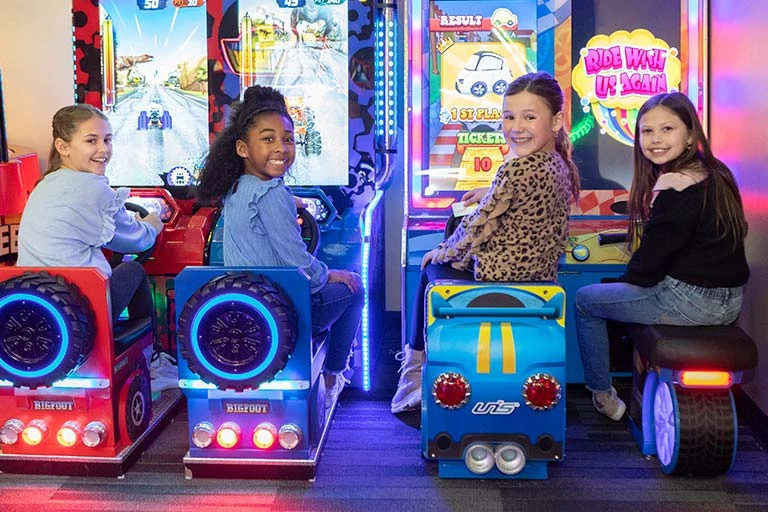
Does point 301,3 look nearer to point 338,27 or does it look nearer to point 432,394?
point 338,27

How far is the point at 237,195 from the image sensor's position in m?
2.85

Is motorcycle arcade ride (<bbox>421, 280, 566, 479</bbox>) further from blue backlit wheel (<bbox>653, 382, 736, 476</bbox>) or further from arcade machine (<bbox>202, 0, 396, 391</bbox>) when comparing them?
arcade machine (<bbox>202, 0, 396, 391</bbox>)

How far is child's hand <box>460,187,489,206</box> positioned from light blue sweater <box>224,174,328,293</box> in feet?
2.52

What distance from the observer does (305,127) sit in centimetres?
372

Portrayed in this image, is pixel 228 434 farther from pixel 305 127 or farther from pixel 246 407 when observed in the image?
pixel 305 127

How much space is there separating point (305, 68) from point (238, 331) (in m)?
1.60

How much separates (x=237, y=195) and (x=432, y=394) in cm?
100

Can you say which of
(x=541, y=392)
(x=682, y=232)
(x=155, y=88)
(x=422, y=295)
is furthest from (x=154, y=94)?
(x=682, y=232)

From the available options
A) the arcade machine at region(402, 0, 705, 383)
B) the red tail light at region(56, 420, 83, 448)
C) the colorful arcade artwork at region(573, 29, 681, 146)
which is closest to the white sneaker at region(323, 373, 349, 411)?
the arcade machine at region(402, 0, 705, 383)

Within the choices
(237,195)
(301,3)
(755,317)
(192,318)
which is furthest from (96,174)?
(755,317)

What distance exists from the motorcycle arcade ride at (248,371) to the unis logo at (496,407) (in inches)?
23.0

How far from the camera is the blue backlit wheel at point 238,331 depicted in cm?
255

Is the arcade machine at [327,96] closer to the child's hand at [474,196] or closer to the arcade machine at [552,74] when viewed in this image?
the arcade machine at [552,74]

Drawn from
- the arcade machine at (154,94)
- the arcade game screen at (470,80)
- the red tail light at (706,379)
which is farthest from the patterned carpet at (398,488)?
the arcade game screen at (470,80)
